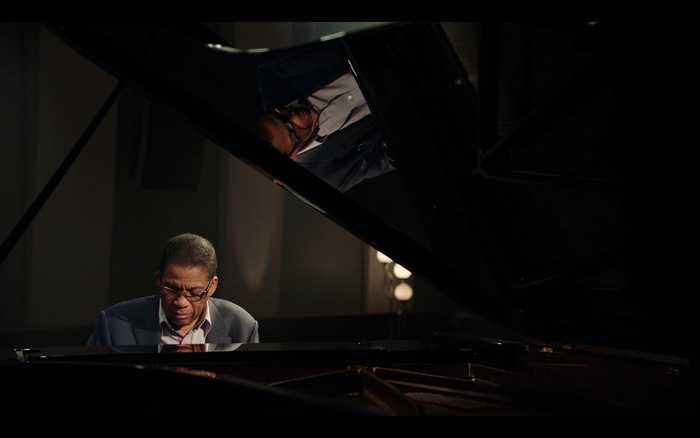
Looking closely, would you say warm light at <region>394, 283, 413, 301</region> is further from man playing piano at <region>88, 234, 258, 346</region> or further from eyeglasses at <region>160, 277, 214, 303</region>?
eyeglasses at <region>160, 277, 214, 303</region>

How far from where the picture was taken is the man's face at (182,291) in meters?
2.73

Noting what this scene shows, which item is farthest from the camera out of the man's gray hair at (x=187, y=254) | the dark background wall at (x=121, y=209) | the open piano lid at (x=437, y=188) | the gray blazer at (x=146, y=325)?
the dark background wall at (x=121, y=209)

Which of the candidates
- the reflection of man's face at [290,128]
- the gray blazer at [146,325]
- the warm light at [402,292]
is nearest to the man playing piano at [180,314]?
the gray blazer at [146,325]

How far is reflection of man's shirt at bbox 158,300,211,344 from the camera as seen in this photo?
2775mm

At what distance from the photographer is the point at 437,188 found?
2.01m

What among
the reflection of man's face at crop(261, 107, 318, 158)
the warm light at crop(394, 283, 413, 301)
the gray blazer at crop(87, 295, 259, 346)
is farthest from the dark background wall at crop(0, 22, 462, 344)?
the reflection of man's face at crop(261, 107, 318, 158)

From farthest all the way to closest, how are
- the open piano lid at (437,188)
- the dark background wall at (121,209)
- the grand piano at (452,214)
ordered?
the dark background wall at (121,209), the open piano lid at (437,188), the grand piano at (452,214)

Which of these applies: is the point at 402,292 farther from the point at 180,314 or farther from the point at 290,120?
the point at 290,120

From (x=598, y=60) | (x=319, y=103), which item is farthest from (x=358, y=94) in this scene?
(x=598, y=60)

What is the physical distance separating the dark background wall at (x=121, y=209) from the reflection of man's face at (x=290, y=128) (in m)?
3.04

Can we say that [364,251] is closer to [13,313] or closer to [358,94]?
[13,313]

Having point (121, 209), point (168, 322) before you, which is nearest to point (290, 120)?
point (168, 322)

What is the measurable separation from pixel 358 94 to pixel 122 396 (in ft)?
3.74

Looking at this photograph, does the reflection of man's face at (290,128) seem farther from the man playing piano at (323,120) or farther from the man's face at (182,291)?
the man's face at (182,291)
